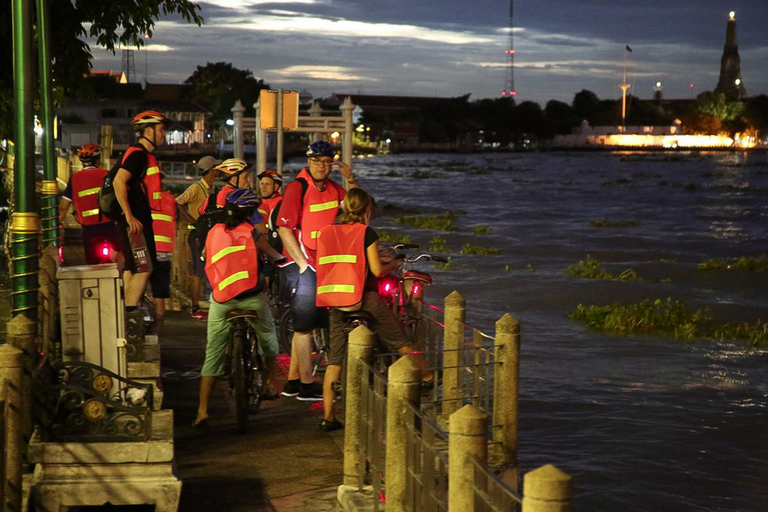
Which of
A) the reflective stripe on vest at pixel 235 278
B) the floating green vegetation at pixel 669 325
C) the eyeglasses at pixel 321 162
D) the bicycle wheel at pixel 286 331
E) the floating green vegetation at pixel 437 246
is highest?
the eyeglasses at pixel 321 162

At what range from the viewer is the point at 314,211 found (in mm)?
9172


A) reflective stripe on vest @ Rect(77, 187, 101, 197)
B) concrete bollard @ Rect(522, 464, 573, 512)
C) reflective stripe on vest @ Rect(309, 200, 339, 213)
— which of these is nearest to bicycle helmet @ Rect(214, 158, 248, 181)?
reflective stripe on vest @ Rect(77, 187, 101, 197)

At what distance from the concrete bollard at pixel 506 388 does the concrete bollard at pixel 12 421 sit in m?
3.31

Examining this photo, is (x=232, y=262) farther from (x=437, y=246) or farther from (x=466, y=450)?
(x=437, y=246)

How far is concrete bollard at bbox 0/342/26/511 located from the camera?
552 centimetres

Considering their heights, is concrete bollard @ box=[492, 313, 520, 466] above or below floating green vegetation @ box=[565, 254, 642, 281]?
above

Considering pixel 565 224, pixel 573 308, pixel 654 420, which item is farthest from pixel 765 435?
pixel 565 224

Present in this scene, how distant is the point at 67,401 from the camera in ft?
21.1

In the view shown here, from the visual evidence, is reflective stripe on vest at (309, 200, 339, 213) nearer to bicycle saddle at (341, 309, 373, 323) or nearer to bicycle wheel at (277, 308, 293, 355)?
bicycle saddle at (341, 309, 373, 323)

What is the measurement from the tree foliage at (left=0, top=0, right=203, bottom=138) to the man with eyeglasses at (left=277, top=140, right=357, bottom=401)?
5.51 m

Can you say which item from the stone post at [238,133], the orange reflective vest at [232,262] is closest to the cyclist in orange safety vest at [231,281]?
the orange reflective vest at [232,262]

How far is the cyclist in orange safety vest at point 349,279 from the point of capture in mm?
7988

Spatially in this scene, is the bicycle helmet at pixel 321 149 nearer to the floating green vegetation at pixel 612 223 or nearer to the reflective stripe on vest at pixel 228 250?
the reflective stripe on vest at pixel 228 250

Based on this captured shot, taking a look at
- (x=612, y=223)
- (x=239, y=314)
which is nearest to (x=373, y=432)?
(x=239, y=314)
